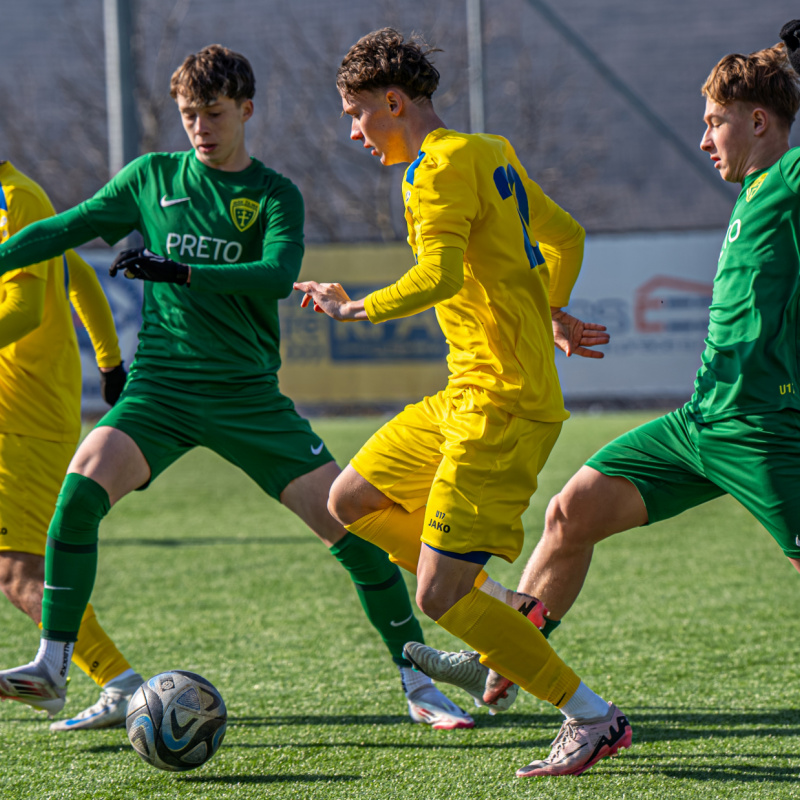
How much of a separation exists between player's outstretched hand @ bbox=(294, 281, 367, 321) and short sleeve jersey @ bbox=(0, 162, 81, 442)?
1284 mm

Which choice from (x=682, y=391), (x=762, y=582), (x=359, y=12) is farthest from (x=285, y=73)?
(x=762, y=582)

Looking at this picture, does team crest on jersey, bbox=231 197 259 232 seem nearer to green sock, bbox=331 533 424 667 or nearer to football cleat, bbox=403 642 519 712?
green sock, bbox=331 533 424 667

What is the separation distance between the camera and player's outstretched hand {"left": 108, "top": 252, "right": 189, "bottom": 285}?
316 cm

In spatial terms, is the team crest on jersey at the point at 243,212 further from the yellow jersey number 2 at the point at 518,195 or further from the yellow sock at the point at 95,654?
the yellow sock at the point at 95,654

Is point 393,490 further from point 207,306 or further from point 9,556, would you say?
point 9,556

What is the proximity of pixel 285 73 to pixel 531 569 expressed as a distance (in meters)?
19.9

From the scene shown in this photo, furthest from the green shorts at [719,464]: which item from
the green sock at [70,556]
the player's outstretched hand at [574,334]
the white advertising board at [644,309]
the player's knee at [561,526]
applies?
the white advertising board at [644,309]

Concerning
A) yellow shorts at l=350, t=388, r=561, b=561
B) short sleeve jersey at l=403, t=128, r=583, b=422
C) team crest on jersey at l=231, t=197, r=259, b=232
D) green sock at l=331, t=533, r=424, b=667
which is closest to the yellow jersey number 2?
short sleeve jersey at l=403, t=128, r=583, b=422

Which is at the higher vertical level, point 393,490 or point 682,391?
point 393,490

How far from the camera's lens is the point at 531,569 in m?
3.44

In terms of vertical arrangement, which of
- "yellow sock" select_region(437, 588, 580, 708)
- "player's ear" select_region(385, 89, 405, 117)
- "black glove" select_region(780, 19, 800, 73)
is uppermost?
"black glove" select_region(780, 19, 800, 73)

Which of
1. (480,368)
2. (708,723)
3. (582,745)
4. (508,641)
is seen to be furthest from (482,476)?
(708,723)

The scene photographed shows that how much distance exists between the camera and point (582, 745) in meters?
3.04

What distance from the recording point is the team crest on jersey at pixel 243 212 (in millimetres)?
3705
